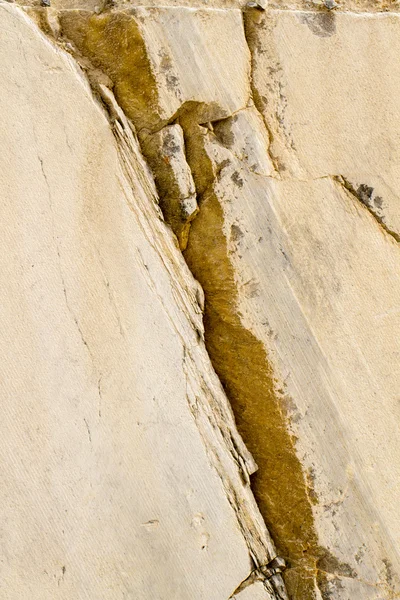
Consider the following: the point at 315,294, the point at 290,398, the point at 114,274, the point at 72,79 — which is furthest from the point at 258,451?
the point at 72,79

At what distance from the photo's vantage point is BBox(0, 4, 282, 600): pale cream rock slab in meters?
2.29

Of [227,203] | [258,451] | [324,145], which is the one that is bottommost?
[258,451]

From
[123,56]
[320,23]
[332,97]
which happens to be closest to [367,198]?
[332,97]

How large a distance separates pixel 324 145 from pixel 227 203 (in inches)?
20.3

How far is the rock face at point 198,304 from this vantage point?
2305mm

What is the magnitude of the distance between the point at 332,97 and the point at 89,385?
1.65 metres

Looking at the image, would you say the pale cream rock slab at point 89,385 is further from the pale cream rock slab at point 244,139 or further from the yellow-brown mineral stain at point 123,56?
the pale cream rock slab at point 244,139

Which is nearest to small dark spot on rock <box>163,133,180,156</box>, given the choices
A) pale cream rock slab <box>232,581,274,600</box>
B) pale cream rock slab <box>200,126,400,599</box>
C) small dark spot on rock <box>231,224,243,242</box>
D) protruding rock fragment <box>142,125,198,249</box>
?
protruding rock fragment <box>142,125,198,249</box>

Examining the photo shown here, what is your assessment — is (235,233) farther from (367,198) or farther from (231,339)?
(367,198)

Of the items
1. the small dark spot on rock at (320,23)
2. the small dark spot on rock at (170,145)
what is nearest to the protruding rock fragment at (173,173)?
the small dark spot on rock at (170,145)

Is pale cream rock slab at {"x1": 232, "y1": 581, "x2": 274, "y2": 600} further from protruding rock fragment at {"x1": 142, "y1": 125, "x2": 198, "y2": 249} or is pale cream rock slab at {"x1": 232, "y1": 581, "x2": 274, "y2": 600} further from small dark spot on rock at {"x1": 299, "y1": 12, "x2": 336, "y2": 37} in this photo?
small dark spot on rock at {"x1": 299, "y1": 12, "x2": 336, "y2": 37}

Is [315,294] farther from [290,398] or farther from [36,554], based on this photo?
[36,554]

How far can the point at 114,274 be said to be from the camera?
7.74 feet

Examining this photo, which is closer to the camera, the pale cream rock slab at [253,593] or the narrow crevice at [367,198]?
the pale cream rock slab at [253,593]
